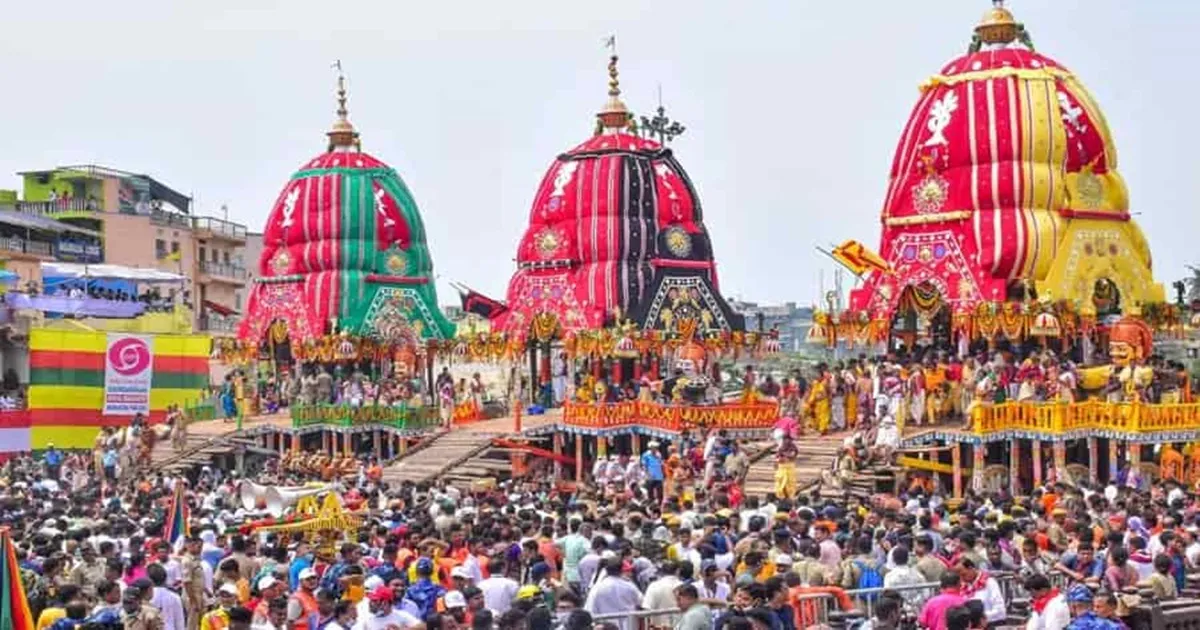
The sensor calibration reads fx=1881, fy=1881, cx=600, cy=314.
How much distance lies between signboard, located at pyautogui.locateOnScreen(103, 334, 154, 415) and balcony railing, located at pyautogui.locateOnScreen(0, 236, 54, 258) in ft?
29.6

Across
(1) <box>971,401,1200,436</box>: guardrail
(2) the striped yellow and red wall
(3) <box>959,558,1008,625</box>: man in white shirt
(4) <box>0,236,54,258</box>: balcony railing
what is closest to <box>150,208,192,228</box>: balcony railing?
(4) <box>0,236,54,258</box>: balcony railing

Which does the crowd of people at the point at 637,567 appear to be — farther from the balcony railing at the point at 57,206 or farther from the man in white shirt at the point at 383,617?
the balcony railing at the point at 57,206

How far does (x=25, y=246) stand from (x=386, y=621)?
162 ft

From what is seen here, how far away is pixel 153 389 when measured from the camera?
51.8 m

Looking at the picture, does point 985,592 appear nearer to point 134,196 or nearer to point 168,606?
point 168,606

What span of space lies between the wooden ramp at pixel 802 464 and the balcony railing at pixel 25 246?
3202 centimetres

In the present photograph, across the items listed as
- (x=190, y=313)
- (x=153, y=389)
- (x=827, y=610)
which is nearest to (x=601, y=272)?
(x=153, y=389)

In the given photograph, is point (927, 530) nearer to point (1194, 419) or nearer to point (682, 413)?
point (1194, 419)

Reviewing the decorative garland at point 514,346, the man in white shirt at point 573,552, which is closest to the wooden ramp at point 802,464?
the decorative garland at point 514,346

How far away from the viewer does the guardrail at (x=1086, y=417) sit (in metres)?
29.9

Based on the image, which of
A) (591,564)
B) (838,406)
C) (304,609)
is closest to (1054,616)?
(304,609)

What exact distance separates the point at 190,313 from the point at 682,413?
33799 mm

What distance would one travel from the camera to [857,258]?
120 ft

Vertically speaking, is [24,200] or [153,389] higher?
[24,200]
